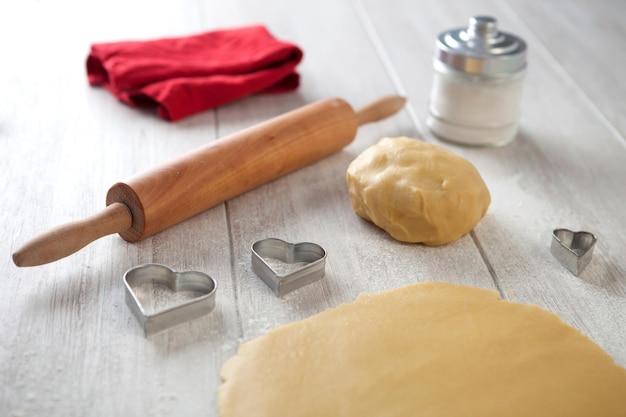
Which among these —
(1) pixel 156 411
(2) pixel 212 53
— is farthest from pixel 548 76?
(1) pixel 156 411

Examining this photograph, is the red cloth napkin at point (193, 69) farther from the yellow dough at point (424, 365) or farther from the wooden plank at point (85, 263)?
the yellow dough at point (424, 365)

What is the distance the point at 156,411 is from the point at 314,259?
1.15 ft

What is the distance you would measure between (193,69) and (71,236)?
2.32ft

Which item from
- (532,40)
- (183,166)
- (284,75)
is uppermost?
(183,166)

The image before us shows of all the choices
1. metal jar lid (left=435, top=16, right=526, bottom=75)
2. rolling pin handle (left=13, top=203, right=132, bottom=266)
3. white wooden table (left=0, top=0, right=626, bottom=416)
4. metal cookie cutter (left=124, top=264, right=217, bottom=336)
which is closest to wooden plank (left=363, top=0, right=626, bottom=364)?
white wooden table (left=0, top=0, right=626, bottom=416)

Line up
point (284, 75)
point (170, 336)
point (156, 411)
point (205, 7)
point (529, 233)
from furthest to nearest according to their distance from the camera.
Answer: point (205, 7) < point (284, 75) < point (529, 233) < point (170, 336) < point (156, 411)

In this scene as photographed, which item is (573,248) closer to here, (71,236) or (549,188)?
(549,188)

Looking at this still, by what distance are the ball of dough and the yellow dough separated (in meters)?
0.15

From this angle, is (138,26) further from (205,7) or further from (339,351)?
(339,351)

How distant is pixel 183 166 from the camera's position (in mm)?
1185

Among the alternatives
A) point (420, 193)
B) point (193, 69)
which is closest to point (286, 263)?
point (420, 193)

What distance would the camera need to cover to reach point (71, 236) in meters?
1.03

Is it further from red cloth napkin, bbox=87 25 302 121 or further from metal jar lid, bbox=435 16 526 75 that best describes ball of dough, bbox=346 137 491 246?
red cloth napkin, bbox=87 25 302 121

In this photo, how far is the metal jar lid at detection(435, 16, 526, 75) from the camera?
1353mm
